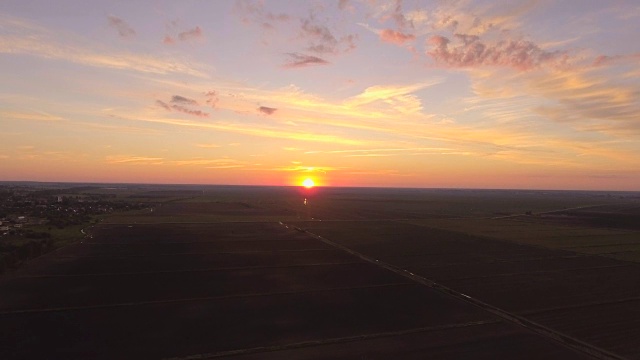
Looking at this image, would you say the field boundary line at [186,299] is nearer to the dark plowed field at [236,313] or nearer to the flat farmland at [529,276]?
the dark plowed field at [236,313]

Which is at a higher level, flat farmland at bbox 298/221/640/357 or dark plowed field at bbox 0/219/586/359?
flat farmland at bbox 298/221/640/357

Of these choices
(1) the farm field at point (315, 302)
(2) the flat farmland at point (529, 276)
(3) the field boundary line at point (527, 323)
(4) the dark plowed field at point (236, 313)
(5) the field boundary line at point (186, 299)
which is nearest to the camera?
(4) the dark plowed field at point (236, 313)

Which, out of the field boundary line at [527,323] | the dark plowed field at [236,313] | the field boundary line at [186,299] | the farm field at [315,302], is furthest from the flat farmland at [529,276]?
the field boundary line at [186,299]

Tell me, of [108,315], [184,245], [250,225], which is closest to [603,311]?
[108,315]

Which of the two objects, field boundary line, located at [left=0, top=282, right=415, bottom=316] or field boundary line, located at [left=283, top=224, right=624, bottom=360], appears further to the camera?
field boundary line, located at [left=0, top=282, right=415, bottom=316]

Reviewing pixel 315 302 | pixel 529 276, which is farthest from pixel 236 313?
pixel 529 276

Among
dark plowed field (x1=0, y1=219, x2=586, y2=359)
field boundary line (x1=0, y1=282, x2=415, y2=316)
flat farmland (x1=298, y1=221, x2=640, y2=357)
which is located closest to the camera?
dark plowed field (x1=0, y1=219, x2=586, y2=359)

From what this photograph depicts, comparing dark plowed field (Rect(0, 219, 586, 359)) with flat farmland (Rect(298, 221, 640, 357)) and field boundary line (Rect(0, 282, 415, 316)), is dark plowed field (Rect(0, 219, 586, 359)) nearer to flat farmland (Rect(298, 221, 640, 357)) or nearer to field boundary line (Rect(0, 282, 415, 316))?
field boundary line (Rect(0, 282, 415, 316))

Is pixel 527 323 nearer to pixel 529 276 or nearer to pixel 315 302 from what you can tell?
pixel 315 302

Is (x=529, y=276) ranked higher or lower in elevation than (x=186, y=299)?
higher

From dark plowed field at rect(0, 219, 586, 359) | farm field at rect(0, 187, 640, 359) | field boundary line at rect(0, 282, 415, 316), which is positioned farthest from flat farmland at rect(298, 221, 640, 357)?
field boundary line at rect(0, 282, 415, 316)
